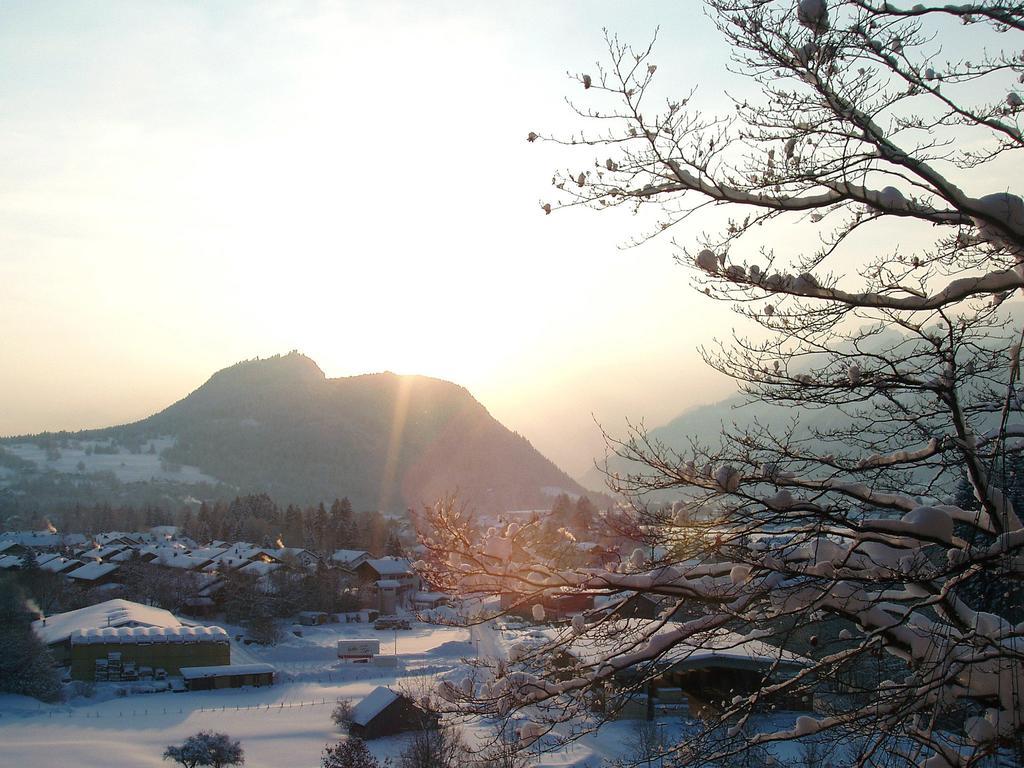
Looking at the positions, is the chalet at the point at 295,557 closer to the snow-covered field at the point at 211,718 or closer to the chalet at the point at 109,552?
the chalet at the point at 109,552

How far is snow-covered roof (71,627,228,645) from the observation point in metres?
27.0

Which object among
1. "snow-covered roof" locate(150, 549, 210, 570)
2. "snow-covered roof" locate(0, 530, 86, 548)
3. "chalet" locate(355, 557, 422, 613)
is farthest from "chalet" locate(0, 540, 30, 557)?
"chalet" locate(355, 557, 422, 613)

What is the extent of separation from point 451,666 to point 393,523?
45.9 metres

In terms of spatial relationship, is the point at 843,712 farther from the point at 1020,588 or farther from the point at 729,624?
the point at 1020,588

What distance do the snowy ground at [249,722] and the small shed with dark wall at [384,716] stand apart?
0.35m

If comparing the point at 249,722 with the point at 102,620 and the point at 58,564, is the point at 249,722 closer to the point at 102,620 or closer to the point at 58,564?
the point at 102,620

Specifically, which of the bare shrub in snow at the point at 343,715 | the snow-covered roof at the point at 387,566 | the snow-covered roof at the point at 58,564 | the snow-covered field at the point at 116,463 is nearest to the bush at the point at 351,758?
the bare shrub in snow at the point at 343,715

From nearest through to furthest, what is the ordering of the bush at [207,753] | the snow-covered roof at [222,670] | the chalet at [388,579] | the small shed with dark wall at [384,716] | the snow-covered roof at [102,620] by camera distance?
the bush at [207,753]
the small shed with dark wall at [384,716]
the snow-covered roof at [222,670]
the snow-covered roof at [102,620]
the chalet at [388,579]

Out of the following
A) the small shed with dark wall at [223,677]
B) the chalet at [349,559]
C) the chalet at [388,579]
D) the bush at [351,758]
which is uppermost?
the bush at [351,758]

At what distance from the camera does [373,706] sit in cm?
1895

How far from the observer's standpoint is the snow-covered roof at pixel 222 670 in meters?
25.9

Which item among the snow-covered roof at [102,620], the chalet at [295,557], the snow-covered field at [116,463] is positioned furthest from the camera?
the snow-covered field at [116,463]

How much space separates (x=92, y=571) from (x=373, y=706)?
31.9 metres

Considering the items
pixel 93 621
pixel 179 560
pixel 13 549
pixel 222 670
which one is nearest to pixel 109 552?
pixel 13 549
